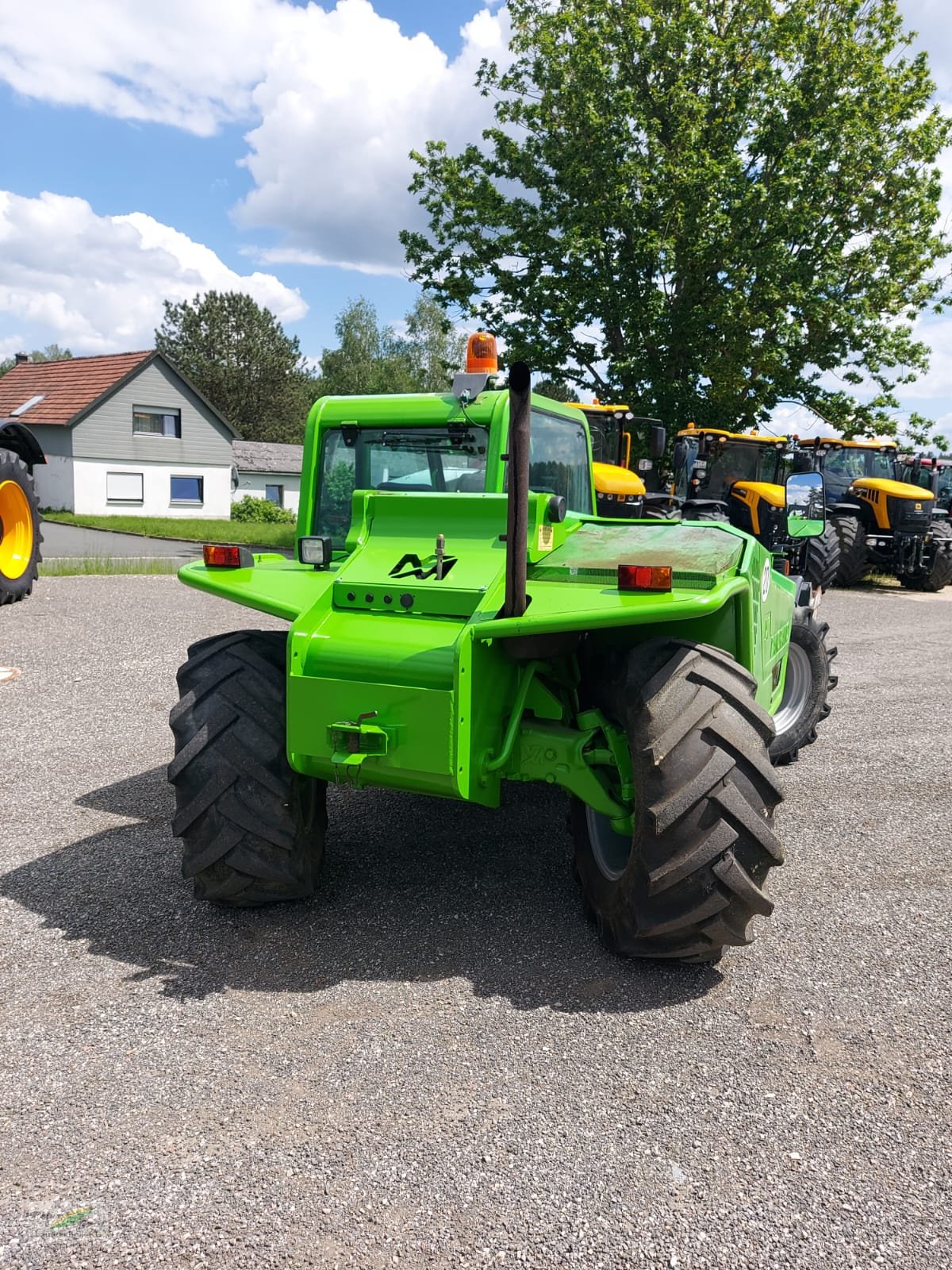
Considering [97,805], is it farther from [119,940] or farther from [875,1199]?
[875,1199]

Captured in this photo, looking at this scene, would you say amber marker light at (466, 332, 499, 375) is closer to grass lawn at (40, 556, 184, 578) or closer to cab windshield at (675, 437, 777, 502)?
cab windshield at (675, 437, 777, 502)

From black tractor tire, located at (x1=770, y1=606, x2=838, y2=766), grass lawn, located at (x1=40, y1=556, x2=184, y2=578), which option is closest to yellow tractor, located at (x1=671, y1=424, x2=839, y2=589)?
black tractor tire, located at (x1=770, y1=606, x2=838, y2=766)

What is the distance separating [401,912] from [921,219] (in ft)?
64.3

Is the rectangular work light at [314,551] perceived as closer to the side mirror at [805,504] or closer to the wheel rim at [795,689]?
the wheel rim at [795,689]

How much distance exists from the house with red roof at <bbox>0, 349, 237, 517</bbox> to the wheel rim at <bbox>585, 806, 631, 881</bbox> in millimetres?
35236

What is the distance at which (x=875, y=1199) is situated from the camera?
2.36 m

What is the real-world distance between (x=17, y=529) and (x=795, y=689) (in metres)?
8.29

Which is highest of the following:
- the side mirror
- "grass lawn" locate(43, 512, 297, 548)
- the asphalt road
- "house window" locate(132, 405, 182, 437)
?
"house window" locate(132, 405, 182, 437)

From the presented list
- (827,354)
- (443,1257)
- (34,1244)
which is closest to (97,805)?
(34,1244)

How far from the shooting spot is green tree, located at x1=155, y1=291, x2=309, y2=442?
184ft

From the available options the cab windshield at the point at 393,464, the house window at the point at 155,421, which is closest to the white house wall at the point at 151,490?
the house window at the point at 155,421

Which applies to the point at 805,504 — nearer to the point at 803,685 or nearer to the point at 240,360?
the point at 803,685

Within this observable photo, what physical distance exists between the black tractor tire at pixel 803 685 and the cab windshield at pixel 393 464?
2614mm

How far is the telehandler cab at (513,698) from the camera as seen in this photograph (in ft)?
10.3
